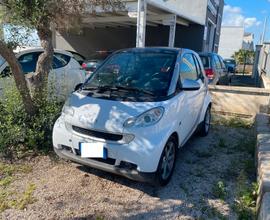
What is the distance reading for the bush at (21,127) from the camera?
3.84m

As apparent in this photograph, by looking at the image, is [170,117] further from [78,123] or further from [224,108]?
[224,108]

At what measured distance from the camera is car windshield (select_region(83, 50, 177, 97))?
3471 mm

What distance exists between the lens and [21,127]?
393cm

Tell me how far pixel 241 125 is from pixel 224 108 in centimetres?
107

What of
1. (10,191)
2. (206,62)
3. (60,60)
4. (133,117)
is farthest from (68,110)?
(206,62)

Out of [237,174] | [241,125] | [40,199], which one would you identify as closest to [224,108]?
[241,125]

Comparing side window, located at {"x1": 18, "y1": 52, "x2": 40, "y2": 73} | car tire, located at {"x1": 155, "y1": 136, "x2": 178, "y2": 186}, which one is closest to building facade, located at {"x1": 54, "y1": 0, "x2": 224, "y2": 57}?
side window, located at {"x1": 18, "y1": 52, "x2": 40, "y2": 73}

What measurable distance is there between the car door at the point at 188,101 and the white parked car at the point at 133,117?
1cm

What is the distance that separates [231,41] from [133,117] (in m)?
51.6

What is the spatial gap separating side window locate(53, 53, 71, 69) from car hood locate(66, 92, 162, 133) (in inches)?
132

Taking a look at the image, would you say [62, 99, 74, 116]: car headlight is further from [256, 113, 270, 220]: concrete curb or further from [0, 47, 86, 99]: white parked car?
[256, 113, 270, 220]: concrete curb

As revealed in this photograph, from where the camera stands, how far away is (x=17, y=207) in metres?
2.85

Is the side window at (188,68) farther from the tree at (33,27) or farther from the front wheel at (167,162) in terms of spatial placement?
the tree at (33,27)

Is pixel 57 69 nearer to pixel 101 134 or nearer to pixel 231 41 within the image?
pixel 101 134
